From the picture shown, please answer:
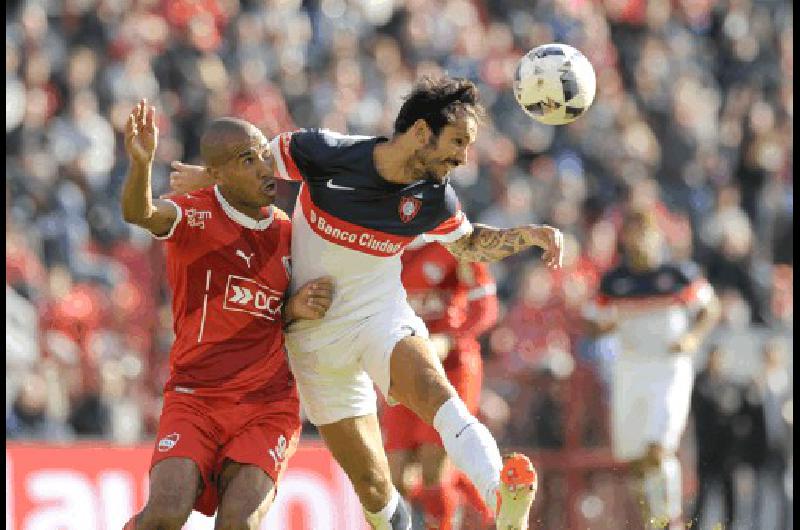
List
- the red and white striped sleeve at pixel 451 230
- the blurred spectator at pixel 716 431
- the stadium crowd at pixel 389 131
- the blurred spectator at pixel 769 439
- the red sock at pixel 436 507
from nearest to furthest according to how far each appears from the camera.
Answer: the red and white striped sleeve at pixel 451 230
the red sock at pixel 436 507
the stadium crowd at pixel 389 131
the blurred spectator at pixel 716 431
the blurred spectator at pixel 769 439

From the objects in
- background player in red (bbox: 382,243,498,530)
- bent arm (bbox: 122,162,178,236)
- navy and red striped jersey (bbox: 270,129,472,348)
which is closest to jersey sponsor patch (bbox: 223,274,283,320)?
navy and red striped jersey (bbox: 270,129,472,348)

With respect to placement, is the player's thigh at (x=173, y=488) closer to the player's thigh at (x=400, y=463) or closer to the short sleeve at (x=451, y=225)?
the short sleeve at (x=451, y=225)

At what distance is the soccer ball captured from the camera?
27.0ft

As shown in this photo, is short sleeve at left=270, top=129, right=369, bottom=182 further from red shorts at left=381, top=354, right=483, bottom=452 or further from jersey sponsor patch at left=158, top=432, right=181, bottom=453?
red shorts at left=381, top=354, right=483, bottom=452

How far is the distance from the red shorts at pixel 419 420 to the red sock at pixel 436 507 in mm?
328

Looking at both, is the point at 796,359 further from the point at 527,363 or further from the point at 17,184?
the point at 17,184

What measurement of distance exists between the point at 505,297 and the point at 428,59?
11.9ft

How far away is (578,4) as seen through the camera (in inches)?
709

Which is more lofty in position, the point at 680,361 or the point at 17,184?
the point at 17,184

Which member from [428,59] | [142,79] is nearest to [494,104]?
[428,59]

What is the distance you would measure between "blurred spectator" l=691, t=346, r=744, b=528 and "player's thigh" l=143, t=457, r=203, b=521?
21.6ft

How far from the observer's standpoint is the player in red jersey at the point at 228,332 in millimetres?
6719

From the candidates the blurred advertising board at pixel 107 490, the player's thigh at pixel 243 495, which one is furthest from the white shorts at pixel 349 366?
the blurred advertising board at pixel 107 490

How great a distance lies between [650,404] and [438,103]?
190 inches
